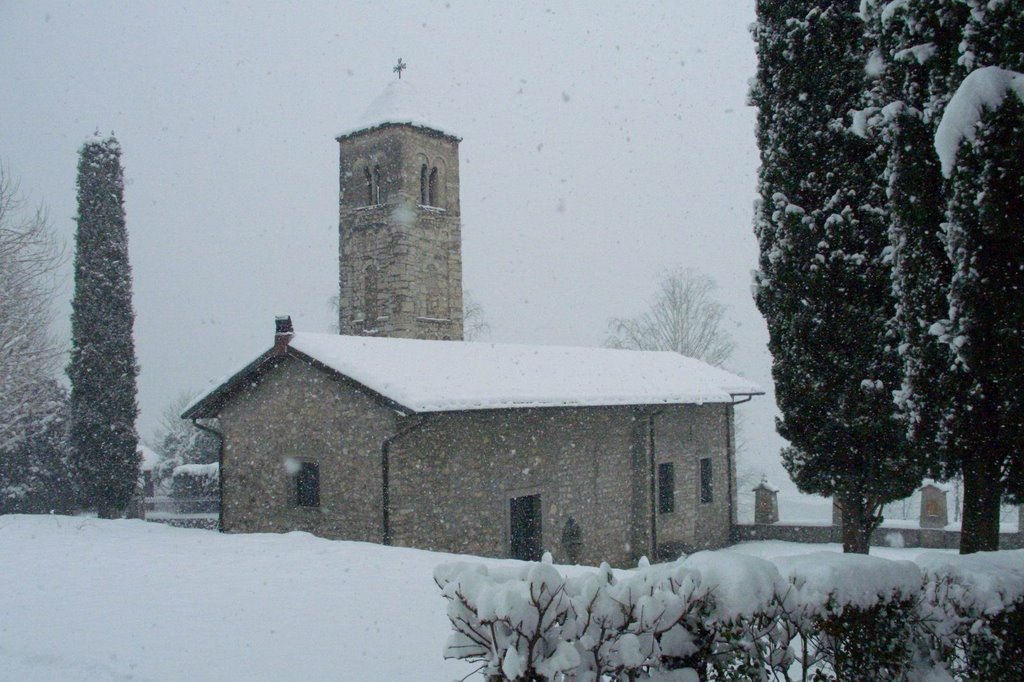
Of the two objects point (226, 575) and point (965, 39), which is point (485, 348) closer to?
point (226, 575)

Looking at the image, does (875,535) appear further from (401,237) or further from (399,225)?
(399,225)

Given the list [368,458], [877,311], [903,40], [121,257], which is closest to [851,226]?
[877,311]

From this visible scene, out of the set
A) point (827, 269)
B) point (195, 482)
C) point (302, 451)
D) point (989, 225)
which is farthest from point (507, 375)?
point (195, 482)

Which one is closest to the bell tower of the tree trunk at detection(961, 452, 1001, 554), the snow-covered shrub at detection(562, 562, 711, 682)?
the tree trunk at detection(961, 452, 1001, 554)

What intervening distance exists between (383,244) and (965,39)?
19.9 metres

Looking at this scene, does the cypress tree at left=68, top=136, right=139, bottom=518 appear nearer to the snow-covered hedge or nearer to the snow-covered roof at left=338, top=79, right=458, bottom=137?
the snow-covered roof at left=338, top=79, right=458, bottom=137

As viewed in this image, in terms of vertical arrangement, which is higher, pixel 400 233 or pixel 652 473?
pixel 400 233

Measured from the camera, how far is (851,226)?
6.66 m

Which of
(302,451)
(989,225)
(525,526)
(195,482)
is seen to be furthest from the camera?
(195,482)

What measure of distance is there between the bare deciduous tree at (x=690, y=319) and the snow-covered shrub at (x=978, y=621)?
27.9m

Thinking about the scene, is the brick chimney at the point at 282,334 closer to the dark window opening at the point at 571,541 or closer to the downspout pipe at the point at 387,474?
the downspout pipe at the point at 387,474

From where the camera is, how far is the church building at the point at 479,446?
12320 millimetres

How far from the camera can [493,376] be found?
573 inches

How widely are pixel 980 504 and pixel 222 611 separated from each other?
21.0 feet
